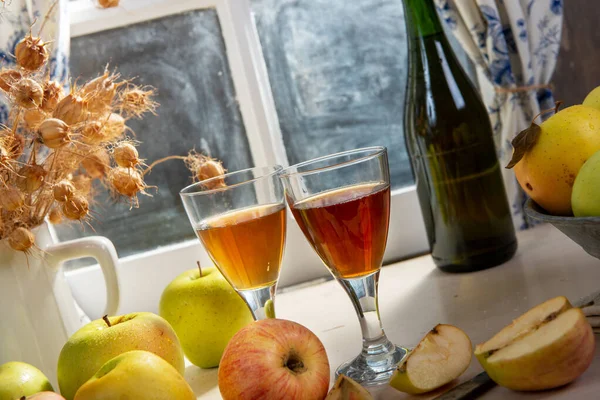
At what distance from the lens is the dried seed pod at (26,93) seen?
783 millimetres

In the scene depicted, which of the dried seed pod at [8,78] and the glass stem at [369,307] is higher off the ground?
the dried seed pod at [8,78]

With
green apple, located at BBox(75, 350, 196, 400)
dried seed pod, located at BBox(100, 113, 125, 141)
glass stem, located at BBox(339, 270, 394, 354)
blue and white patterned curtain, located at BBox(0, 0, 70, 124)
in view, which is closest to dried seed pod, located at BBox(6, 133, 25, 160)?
dried seed pod, located at BBox(100, 113, 125, 141)

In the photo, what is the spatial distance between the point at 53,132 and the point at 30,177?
8cm

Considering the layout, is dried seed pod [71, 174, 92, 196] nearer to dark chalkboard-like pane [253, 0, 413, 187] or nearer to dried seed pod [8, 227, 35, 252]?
dried seed pod [8, 227, 35, 252]

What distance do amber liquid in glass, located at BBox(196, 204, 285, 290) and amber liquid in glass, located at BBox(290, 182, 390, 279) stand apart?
2.5 inches

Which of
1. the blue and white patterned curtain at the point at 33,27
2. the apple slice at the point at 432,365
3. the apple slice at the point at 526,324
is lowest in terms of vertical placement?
the apple slice at the point at 432,365

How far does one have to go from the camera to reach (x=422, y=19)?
42.4 inches

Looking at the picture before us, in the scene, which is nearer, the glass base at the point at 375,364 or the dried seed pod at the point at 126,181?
the glass base at the point at 375,364

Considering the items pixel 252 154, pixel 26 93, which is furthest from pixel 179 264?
pixel 26 93

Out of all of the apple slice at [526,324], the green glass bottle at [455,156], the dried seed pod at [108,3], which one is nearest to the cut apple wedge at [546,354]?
the apple slice at [526,324]

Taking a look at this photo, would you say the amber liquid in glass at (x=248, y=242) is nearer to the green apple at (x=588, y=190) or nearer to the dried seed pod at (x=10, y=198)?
the dried seed pod at (x=10, y=198)

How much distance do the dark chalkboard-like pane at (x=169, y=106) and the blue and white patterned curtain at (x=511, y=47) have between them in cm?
42

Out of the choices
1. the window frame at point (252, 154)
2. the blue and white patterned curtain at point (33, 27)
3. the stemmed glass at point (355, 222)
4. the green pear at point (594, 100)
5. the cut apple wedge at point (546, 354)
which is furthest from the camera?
the window frame at point (252, 154)

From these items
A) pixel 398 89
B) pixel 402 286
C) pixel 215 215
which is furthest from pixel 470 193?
pixel 215 215
